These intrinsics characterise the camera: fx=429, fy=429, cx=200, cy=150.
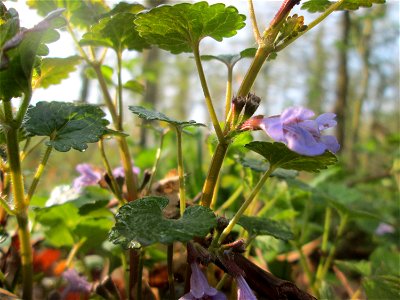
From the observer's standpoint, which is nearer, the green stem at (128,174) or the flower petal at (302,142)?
the flower petal at (302,142)

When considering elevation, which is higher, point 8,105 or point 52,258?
point 8,105

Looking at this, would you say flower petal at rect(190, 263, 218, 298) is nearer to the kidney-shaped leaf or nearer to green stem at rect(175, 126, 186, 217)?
green stem at rect(175, 126, 186, 217)

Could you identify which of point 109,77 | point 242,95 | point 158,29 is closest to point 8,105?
point 158,29

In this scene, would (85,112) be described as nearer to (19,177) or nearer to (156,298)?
(19,177)

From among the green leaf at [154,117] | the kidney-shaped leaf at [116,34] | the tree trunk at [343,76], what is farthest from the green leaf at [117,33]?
the tree trunk at [343,76]

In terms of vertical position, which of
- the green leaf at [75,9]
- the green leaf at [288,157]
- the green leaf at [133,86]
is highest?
the green leaf at [75,9]

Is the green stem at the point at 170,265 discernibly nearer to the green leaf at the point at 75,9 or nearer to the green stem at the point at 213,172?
the green stem at the point at 213,172

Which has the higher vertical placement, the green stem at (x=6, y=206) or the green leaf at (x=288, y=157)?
the green leaf at (x=288, y=157)
